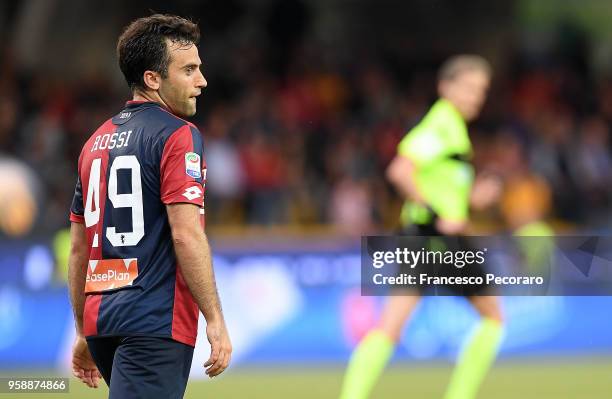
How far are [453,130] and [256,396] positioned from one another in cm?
254

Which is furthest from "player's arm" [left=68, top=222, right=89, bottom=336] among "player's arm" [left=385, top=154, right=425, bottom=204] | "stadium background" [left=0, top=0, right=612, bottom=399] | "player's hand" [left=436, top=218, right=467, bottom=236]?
"stadium background" [left=0, top=0, right=612, bottom=399]

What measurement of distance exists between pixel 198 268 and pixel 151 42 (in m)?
0.81

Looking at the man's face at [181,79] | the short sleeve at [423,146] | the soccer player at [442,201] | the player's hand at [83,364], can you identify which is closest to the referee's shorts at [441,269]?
the soccer player at [442,201]

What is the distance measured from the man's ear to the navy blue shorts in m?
0.89

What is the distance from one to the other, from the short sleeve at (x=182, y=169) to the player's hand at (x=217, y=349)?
1.40 feet

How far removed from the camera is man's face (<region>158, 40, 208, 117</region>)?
4273 millimetres

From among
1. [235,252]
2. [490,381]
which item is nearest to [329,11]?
[235,252]

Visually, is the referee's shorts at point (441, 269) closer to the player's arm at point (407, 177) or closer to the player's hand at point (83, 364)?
the player's arm at point (407, 177)

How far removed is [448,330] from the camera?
10906 millimetres

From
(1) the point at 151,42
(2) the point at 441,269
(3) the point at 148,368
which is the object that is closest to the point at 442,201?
(2) the point at 441,269

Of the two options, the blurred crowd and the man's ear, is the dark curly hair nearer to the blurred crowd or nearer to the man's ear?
the man's ear

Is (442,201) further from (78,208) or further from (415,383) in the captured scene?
(78,208)

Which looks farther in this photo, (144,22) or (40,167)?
(40,167)

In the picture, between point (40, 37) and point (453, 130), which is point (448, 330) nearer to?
point (453, 130)
